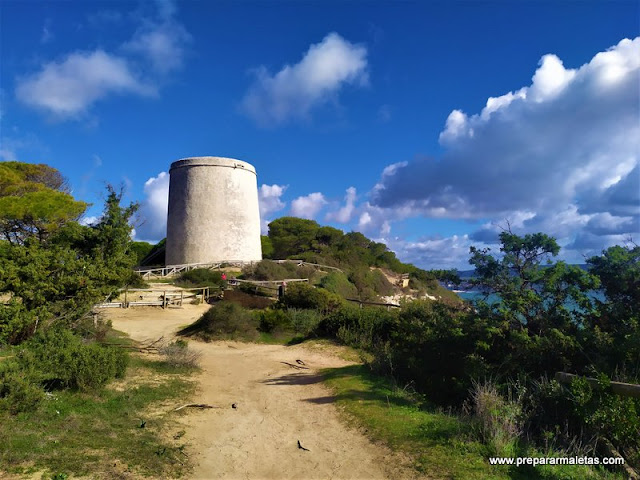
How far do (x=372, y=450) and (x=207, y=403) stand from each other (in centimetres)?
350

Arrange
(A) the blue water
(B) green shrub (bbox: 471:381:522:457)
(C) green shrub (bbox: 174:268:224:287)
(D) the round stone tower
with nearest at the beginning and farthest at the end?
1. (B) green shrub (bbox: 471:381:522:457)
2. (A) the blue water
3. (C) green shrub (bbox: 174:268:224:287)
4. (D) the round stone tower

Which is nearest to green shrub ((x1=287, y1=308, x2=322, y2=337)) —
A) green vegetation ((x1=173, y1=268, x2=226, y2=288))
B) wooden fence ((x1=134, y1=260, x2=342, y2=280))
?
green vegetation ((x1=173, y1=268, x2=226, y2=288))

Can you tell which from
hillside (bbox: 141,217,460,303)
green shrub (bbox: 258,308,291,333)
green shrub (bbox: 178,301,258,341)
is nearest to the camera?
green shrub (bbox: 178,301,258,341)

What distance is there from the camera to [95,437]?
17.2 feet

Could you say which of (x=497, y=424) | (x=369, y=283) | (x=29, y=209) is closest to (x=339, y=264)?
(x=369, y=283)

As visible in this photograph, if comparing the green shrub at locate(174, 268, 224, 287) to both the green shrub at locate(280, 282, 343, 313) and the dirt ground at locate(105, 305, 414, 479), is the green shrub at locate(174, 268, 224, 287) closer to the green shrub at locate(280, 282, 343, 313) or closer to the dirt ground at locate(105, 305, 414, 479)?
the green shrub at locate(280, 282, 343, 313)

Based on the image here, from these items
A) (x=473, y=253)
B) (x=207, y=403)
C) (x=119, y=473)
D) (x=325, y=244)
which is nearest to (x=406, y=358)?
(x=473, y=253)

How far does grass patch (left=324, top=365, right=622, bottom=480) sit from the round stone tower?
27869 millimetres

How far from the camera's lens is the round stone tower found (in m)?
34.4

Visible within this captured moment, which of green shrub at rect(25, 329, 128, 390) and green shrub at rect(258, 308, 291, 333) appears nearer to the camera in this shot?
green shrub at rect(25, 329, 128, 390)

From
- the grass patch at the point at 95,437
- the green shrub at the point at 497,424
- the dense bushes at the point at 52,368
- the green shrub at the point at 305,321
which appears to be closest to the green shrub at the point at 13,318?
the dense bushes at the point at 52,368

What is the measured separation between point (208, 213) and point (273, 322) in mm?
21836

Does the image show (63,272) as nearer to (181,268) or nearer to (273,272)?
(273,272)

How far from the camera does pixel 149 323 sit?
15.8 m
